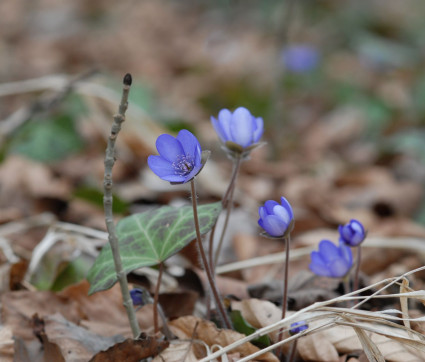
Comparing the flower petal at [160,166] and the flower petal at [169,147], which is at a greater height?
the flower petal at [169,147]

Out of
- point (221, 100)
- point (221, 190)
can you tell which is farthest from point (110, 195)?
point (221, 100)

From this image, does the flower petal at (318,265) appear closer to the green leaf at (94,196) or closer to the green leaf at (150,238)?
the green leaf at (150,238)

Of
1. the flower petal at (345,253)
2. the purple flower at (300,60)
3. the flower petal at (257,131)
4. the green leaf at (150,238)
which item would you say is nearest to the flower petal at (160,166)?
the green leaf at (150,238)

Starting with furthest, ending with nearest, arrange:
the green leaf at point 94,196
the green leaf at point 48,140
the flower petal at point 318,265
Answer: the green leaf at point 48,140, the green leaf at point 94,196, the flower petal at point 318,265

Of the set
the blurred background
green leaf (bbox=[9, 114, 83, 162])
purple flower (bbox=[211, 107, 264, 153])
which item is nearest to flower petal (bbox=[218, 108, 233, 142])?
purple flower (bbox=[211, 107, 264, 153])

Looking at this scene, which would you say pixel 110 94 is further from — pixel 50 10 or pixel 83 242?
pixel 50 10

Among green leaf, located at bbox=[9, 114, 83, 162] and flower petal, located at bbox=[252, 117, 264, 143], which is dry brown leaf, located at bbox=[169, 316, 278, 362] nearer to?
flower petal, located at bbox=[252, 117, 264, 143]
